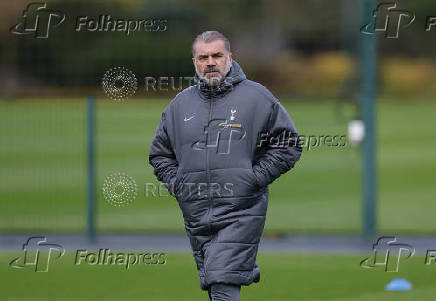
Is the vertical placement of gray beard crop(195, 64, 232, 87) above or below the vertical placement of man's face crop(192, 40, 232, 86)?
below

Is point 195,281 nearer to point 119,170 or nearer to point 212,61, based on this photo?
point 212,61

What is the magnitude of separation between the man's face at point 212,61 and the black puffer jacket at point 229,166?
61 millimetres

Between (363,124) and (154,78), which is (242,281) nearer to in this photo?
(363,124)

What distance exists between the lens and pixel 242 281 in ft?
21.2

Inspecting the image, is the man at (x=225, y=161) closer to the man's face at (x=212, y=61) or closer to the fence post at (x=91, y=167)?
the man's face at (x=212, y=61)

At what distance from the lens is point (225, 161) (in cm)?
646

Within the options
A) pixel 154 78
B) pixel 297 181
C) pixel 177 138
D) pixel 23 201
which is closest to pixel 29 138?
pixel 23 201

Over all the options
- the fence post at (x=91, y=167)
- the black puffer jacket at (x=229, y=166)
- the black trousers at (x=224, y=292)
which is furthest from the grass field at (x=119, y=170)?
the black trousers at (x=224, y=292)

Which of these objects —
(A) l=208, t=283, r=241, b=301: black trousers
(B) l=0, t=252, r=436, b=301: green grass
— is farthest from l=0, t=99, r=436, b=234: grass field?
(A) l=208, t=283, r=241, b=301: black trousers

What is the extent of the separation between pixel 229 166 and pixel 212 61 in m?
0.66

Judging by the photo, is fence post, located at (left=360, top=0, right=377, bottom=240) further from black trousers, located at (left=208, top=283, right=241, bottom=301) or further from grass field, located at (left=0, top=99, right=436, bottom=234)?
black trousers, located at (left=208, top=283, right=241, bottom=301)

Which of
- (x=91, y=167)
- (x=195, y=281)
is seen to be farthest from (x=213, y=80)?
(x=91, y=167)

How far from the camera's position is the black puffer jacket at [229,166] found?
21.2 ft

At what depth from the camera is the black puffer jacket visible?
21.2 feet
